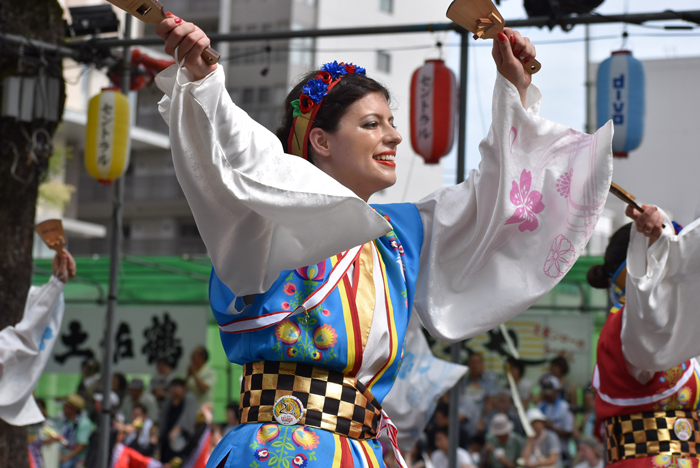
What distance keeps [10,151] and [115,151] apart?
1.01 m

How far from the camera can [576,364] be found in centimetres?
704

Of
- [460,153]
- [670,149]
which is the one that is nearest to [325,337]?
[460,153]

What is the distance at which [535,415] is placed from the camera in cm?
690

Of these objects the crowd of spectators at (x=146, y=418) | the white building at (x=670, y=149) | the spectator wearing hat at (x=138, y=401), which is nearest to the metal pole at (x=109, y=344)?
the crowd of spectators at (x=146, y=418)

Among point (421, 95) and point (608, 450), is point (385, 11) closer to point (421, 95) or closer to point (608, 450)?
point (421, 95)

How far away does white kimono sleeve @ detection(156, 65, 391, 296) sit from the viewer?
1.41 metres

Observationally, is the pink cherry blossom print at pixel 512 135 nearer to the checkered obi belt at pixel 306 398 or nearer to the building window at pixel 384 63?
the checkered obi belt at pixel 306 398

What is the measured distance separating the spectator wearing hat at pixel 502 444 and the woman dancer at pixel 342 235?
17.5ft

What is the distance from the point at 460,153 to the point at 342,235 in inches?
133

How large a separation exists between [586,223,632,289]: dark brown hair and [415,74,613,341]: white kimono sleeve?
1.30 m

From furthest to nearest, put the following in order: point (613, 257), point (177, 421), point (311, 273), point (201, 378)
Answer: point (201, 378) → point (177, 421) → point (613, 257) → point (311, 273)

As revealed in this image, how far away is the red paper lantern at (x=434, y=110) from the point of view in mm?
5988

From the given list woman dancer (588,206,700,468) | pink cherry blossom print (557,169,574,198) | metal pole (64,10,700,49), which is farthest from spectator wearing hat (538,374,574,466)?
pink cherry blossom print (557,169,574,198)

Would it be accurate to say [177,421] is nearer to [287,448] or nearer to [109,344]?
[109,344]
